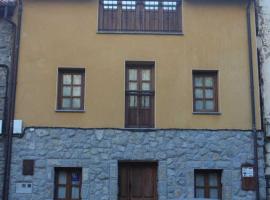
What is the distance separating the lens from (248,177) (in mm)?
12320

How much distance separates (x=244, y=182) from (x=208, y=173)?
3.08 feet

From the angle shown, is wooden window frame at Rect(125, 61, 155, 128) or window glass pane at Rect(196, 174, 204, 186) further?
wooden window frame at Rect(125, 61, 155, 128)

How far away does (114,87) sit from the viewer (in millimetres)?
12680

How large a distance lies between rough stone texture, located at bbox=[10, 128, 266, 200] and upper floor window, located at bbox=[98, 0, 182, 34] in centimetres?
286

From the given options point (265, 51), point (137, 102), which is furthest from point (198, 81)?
point (265, 51)

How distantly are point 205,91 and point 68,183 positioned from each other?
14.4 feet

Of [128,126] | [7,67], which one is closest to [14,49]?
[7,67]

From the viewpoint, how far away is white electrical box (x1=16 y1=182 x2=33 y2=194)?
12070mm

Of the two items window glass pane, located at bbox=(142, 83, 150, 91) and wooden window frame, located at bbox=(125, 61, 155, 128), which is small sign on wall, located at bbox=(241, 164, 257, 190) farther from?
window glass pane, located at bbox=(142, 83, 150, 91)

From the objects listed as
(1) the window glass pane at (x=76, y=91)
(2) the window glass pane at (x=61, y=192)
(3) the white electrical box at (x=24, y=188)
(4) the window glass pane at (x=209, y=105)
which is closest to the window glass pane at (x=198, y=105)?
(4) the window glass pane at (x=209, y=105)

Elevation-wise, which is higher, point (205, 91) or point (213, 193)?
point (205, 91)

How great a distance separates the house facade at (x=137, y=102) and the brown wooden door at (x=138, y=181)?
0.08ft

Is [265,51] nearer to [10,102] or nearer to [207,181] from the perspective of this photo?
[207,181]

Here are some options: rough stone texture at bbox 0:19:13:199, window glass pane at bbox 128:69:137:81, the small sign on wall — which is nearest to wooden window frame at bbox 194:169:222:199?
the small sign on wall
